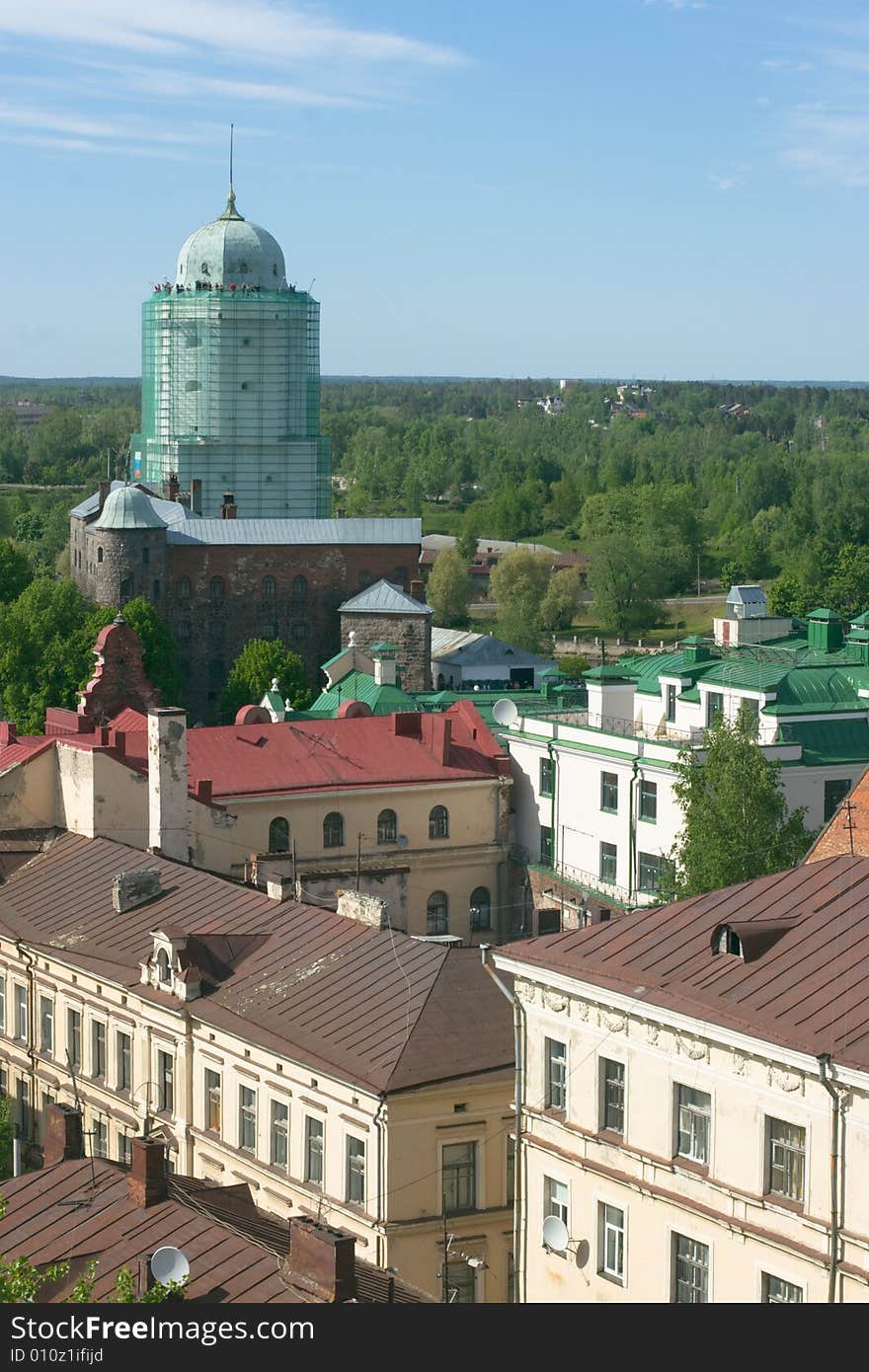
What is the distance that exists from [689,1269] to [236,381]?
105 m

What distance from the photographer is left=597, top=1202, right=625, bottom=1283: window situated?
2470cm

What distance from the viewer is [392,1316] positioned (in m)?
10.8

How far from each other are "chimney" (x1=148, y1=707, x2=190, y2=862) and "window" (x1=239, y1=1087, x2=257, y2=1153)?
13.3 meters

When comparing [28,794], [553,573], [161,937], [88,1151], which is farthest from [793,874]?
[553,573]

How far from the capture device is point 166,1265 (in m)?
20.9

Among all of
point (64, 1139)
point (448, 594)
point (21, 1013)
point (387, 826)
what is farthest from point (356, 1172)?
point (448, 594)

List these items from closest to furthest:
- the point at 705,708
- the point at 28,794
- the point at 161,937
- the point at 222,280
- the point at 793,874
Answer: the point at 793,874
the point at 161,937
the point at 28,794
the point at 705,708
the point at 222,280

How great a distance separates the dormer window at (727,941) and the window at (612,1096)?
1.61 m

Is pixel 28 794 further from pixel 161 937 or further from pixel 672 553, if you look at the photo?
pixel 672 553

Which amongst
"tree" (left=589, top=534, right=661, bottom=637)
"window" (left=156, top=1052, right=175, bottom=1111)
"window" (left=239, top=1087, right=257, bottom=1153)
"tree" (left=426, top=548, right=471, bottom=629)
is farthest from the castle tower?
"window" (left=239, top=1087, right=257, bottom=1153)

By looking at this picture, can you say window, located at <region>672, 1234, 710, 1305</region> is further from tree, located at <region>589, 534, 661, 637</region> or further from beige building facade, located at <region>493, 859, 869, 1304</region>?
tree, located at <region>589, 534, 661, 637</region>

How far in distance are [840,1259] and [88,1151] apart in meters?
16.1

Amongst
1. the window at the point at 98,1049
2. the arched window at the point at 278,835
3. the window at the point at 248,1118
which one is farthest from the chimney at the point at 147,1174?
the arched window at the point at 278,835

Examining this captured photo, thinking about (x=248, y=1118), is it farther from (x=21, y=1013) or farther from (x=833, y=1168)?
(x=833, y=1168)
